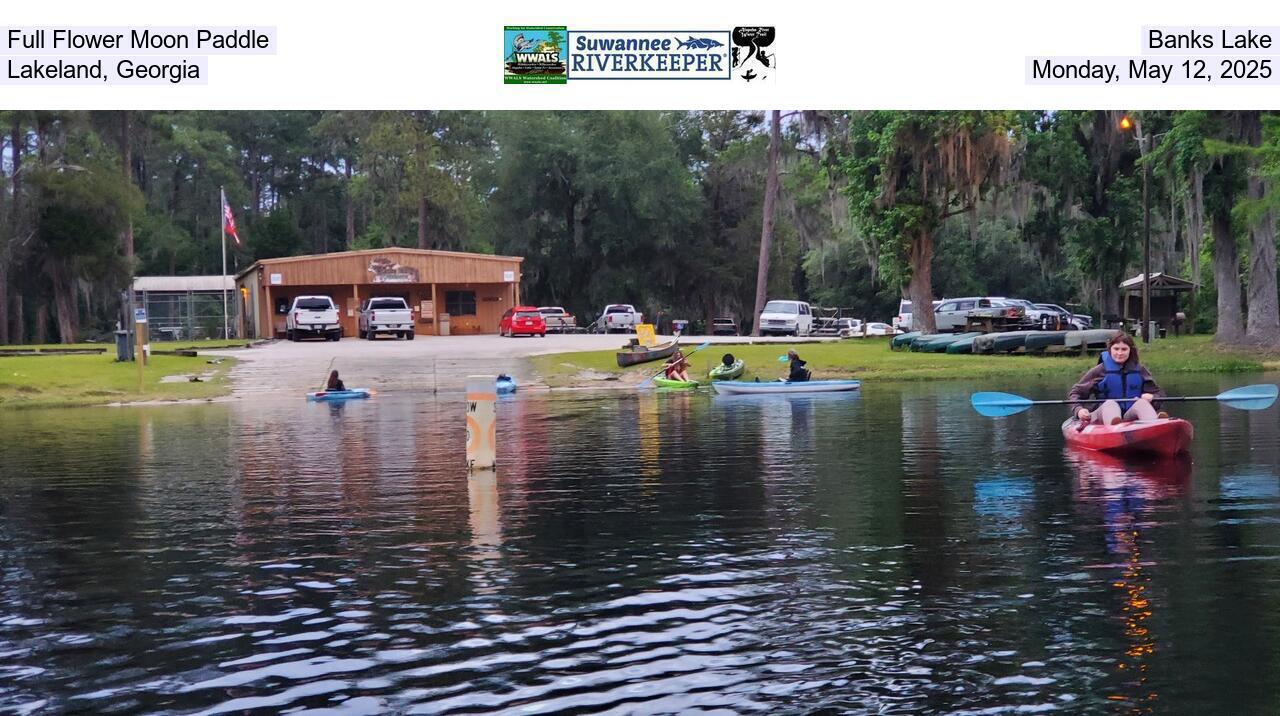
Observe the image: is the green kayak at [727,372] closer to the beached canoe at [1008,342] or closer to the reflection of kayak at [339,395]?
the reflection of kayak at [339,395]

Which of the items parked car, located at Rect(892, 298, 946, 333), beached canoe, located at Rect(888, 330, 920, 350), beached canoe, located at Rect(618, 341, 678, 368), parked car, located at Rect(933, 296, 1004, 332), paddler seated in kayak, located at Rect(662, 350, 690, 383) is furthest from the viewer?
parked car, located at Rect(892, 298, 946, 333)

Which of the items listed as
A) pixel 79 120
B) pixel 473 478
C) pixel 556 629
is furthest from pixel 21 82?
pixel 79 120

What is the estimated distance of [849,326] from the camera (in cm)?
8112

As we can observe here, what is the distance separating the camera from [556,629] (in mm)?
10031

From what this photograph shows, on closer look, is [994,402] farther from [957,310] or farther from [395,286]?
[395,286]

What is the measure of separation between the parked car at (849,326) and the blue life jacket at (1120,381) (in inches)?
2119

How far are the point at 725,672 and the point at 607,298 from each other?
256ft

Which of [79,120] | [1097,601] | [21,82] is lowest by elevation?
[1097,601]

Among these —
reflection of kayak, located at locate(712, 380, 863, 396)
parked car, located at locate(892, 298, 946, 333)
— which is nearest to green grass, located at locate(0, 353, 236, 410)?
reflection of kayak, located at locate(712, 380, 863, 396)

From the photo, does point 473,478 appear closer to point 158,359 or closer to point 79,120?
point 158,359

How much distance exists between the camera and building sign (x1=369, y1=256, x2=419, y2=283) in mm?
66688

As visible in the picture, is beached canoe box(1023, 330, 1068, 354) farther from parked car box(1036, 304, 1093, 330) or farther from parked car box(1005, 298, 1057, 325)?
parked car box(1036, 304, 1093, 330)

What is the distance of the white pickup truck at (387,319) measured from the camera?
60.8m

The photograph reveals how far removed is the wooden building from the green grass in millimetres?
19070
